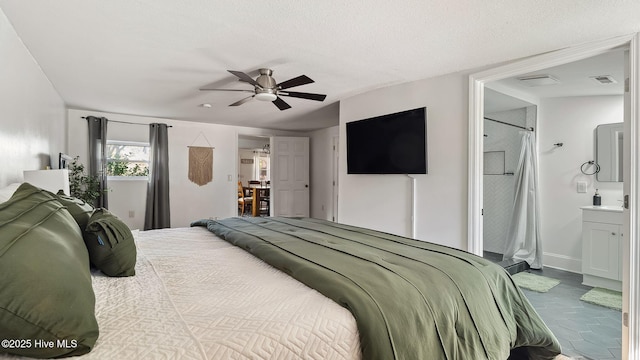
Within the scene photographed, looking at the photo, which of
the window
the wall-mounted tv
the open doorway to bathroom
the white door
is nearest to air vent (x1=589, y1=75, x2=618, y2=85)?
the open doorway to bathroom

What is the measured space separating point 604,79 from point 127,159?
6825mm

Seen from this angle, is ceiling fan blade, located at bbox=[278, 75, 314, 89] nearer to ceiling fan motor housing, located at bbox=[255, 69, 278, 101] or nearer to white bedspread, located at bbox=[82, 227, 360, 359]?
ceiling fan motor housing, located at bbox=[255, 69, 278, 101]

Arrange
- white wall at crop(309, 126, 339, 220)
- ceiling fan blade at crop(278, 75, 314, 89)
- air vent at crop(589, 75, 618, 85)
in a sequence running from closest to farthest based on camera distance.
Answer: ceiling fan blade at crop(278, 75, 314, 89) < air vent at crop(589, 75, 618, 85) < white wall at crop(309, 126, 339, 220)

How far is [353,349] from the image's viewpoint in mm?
1003

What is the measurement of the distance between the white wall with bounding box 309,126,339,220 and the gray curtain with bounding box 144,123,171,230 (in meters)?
3.04

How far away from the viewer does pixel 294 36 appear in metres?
2.34

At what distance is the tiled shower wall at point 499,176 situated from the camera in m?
4.49

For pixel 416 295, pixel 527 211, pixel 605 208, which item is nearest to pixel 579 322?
pixel 605 208

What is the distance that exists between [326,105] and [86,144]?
157 inches

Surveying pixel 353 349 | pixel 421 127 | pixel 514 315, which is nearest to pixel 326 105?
pixel 421 127

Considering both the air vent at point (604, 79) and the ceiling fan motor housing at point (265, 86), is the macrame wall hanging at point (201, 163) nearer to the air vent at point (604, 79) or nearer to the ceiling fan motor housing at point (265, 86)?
the ceiling fan motor housing at point (265, 86)

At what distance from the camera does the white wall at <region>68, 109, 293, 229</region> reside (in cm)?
525

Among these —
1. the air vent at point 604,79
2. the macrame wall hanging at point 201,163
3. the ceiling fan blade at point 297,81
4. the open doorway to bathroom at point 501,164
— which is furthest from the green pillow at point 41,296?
the macrame wall hanging at point 201,163

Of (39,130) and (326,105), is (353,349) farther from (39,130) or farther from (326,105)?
(326,105)
